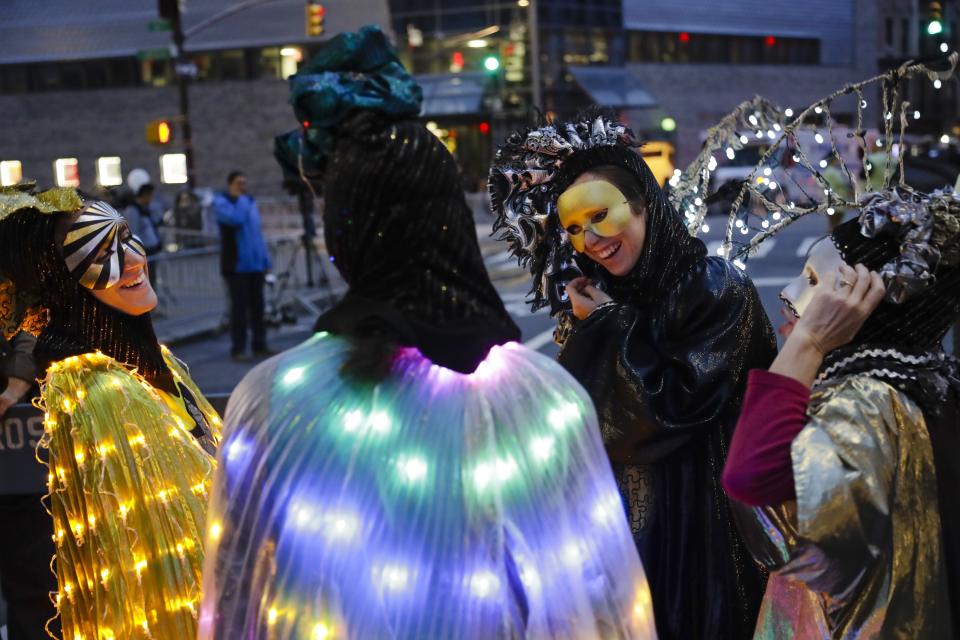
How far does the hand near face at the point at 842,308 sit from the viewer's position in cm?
218

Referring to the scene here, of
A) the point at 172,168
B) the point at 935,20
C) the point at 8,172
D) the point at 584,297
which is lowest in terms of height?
the point at 172,168

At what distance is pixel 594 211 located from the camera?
10.1 feet

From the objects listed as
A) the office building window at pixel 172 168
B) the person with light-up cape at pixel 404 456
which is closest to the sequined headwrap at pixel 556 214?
the person with light-up cape at pixel 404 456

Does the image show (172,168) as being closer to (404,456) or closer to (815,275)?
(815,275)

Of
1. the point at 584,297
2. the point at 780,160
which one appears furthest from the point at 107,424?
the point at 780,160

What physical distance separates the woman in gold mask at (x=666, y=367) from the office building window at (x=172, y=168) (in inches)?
1530

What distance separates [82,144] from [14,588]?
1656 inches

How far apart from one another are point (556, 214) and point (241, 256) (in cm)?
882

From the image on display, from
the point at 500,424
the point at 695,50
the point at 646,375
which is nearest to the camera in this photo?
the point at 500,424

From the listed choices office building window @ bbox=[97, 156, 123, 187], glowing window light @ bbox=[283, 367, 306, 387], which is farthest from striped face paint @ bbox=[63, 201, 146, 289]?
office building window @ bbox=[97, 156, 123, 187]

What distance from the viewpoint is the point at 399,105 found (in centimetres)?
194

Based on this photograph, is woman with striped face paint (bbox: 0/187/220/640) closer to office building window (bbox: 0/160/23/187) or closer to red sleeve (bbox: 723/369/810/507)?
office building window (bbox: 0/160/23/187)

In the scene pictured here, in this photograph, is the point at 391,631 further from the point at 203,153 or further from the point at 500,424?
the point at 203,153

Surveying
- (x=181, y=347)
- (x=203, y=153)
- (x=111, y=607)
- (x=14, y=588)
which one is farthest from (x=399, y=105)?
(x=203, y=153)
